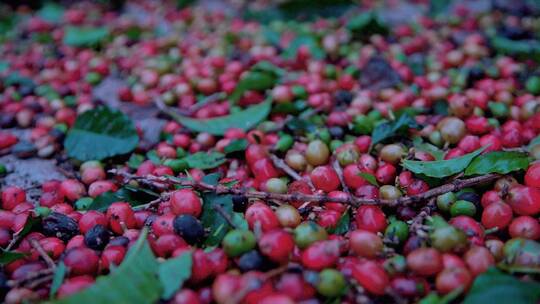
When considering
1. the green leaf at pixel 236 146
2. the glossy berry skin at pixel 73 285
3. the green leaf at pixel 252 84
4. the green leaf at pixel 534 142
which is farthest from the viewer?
the green leaf at pixel 252 84

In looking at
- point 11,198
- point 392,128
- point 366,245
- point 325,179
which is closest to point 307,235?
point 366,245

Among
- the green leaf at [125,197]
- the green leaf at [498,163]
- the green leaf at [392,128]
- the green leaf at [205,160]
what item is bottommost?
the green leaf at [125,197]

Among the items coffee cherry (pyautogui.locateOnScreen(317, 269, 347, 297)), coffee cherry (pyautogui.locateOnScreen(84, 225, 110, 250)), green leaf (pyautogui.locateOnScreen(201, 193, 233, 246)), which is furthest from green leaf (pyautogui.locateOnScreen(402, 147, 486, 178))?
coffee cherry (pyautogui.locateOnScreen(84, 225, 110, 250))

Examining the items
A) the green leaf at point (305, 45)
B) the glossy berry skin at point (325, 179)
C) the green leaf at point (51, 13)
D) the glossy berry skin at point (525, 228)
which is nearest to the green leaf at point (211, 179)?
the glossy berry skin at point (325, 179)

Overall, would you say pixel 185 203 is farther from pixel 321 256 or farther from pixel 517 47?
pixel 517 47

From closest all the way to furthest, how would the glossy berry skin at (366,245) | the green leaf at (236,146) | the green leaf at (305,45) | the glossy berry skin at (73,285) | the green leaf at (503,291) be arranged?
the green leaf at (503,291) → the glossy berry skin at (73,285) → the glossy berry skin at (366,245) → the green leaf at (236,146) → the green leaf at (305,45)

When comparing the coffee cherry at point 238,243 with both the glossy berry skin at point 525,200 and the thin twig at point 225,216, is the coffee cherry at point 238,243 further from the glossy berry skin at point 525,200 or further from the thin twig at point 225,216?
the glossy berry skin at point 525,200
